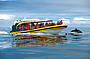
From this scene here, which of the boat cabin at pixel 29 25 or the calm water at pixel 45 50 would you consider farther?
the boat cabin at pixel 29 25

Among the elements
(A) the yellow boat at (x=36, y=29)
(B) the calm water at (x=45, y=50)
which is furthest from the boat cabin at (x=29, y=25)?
(B) the calm water at (x=45, y=50)

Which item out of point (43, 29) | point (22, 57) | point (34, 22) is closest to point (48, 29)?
point (43, 29)

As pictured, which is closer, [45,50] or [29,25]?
[45,50]

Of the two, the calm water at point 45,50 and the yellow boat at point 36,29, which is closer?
the calm water at point 45,50

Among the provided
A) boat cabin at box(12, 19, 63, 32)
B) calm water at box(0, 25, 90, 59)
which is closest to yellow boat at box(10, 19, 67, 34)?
boat cabin at box(12, 19, 63, 32)

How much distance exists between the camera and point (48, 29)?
39031mm

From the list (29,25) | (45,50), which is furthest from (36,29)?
(45,50)

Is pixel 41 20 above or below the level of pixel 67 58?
above

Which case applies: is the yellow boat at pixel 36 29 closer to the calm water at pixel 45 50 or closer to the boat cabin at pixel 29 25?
the boat cabin at pixel 29 25

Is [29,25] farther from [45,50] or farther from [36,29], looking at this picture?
[45,50]

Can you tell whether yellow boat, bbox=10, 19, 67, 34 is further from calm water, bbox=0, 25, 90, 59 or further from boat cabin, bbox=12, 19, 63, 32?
calm water, bbox=0, 25, 90, 59

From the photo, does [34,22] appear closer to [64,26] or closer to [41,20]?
[41,20]

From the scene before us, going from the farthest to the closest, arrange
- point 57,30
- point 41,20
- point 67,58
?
point 41,20 → point 57,30 → point 67,58

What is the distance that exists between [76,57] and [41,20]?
28.3 m
